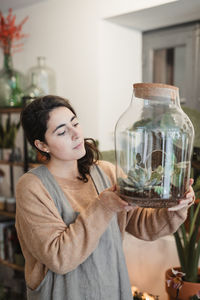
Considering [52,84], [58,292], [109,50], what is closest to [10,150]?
[52,84]

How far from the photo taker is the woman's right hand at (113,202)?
105 cm

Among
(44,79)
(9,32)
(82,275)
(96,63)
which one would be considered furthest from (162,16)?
(82,275)

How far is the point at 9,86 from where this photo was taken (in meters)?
2.50

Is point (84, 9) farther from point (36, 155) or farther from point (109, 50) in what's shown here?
point (36, 155)

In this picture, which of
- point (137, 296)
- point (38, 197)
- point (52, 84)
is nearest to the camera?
point (38, 197)

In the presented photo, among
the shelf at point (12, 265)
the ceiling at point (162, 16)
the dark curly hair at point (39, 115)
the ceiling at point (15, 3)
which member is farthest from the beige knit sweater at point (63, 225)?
the ceiling at point (15, 3)

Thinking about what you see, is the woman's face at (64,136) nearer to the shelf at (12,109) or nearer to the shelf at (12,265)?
Result: the shelf at (12,109)

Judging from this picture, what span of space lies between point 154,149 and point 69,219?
43cm

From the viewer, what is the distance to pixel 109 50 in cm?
221

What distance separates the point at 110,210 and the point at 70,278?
0.33m

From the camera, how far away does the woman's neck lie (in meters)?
1.33

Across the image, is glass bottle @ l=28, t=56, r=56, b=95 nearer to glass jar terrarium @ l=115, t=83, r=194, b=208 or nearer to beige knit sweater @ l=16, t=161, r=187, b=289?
beige knit sweater @ l=16, t=161, r=187, b=289

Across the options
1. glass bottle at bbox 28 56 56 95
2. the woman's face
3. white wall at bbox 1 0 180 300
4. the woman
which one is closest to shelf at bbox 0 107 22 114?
glass bottle at bbox 28 56 56 95

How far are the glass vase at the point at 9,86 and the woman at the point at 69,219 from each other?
1253 mm
